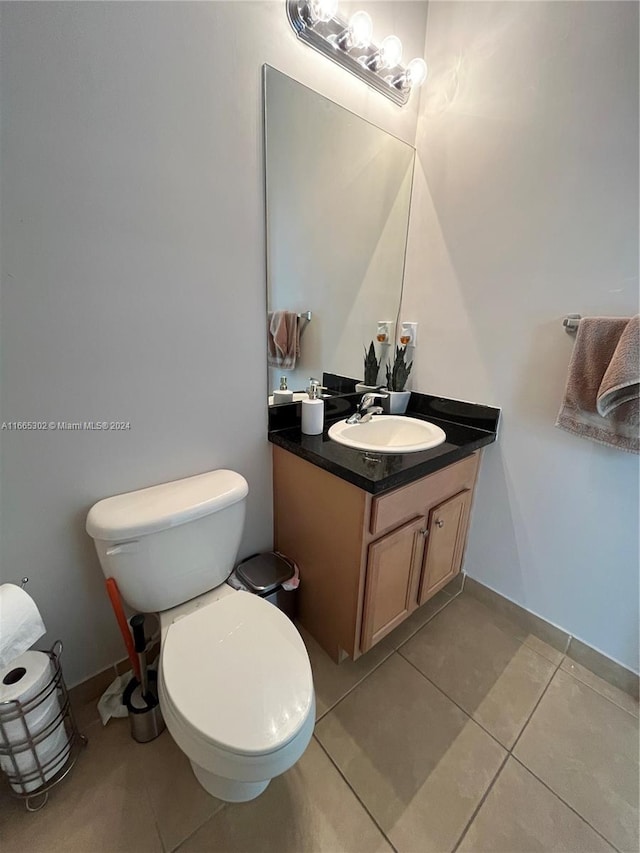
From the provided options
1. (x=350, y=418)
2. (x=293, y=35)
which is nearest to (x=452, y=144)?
(x=293, y=35)

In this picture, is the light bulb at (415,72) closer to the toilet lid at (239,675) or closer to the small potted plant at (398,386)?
the small potted plant at (398,386)

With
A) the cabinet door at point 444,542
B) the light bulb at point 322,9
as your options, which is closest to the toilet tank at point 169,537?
the cabinet door at point 444,542

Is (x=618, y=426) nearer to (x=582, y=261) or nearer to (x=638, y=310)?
(x=638, y=310)

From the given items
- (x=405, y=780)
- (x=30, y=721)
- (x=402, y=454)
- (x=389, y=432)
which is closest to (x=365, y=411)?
(x=389, y=432)

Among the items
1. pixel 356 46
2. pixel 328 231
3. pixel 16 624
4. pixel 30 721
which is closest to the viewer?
pixel 16 624

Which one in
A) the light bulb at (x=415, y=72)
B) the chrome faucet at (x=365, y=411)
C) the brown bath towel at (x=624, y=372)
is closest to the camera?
the brown bath towel at (x=624, y=372)

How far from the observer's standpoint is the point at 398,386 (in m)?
1.62

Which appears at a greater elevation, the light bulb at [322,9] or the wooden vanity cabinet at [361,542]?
the light bulb at [322,9]

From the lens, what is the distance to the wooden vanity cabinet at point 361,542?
1089 millimetres

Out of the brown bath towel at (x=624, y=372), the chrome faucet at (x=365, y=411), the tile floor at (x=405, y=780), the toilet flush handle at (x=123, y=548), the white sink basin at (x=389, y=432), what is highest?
the brown bath towel at (x=624, y=372)

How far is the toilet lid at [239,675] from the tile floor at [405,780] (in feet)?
1.42

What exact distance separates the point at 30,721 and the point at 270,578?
728mm

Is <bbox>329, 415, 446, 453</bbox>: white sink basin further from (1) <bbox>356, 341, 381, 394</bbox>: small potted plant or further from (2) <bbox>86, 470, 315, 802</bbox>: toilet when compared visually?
(2) <bbox>86, 470, 315, 802</bbox>: toilet

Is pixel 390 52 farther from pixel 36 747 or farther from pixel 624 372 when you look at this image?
pixel 36 747
